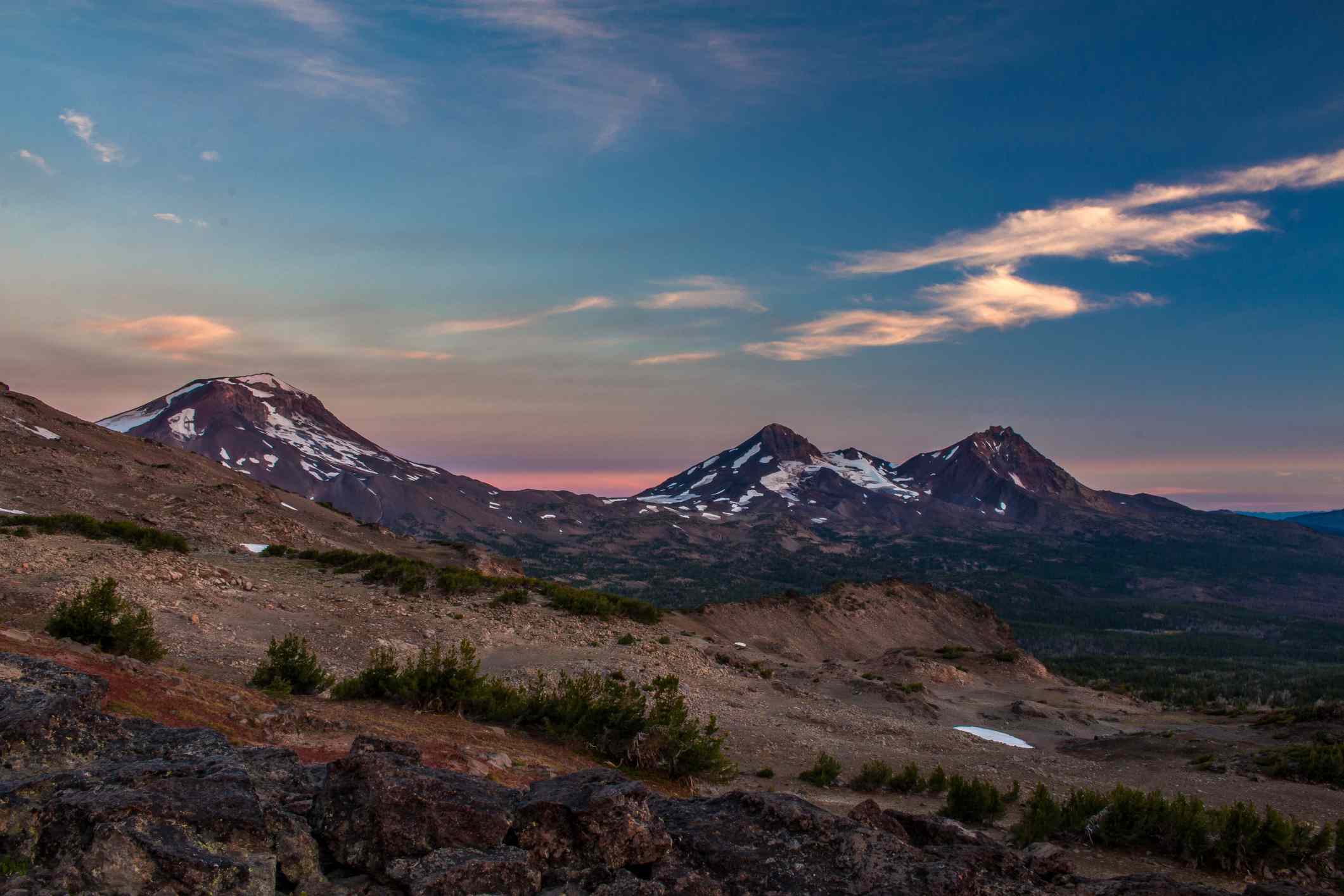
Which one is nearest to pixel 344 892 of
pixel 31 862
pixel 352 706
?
pixel 31 862

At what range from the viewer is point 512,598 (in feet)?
98.4

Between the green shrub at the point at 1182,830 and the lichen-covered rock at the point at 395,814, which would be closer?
the lichen-covered rock at the point at 395,814

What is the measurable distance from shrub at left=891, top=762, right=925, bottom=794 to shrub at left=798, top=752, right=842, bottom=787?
1186 millimetres

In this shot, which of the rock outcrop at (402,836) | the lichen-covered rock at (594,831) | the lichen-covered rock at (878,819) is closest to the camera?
the rock outcrop at (402,836)

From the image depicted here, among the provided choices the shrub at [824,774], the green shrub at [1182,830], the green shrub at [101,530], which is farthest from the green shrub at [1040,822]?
the green shrub at [101,530]

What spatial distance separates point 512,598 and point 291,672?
610 inches

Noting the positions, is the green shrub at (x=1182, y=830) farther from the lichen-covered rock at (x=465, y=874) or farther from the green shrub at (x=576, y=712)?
the lichen-covered rock at (x=465, y=874)

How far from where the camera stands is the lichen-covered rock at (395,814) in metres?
5.25

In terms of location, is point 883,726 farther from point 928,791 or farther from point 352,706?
point 352,706

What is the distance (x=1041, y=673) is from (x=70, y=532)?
152 feet

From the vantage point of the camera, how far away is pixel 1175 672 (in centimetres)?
6806

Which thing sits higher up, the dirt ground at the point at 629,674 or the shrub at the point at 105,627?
the shrub at the point at 105,627

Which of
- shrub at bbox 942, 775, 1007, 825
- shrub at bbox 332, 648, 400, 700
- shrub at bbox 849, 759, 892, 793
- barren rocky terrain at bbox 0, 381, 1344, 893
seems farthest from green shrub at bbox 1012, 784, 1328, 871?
shrub at bbox 332, 648, 400, 700

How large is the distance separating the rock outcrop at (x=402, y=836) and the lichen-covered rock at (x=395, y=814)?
0.5 inches
